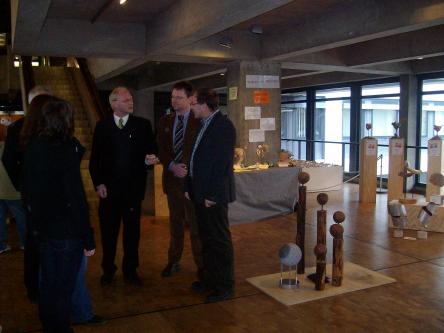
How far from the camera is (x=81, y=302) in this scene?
2994 mm

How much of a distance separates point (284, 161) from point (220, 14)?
11.0 ft

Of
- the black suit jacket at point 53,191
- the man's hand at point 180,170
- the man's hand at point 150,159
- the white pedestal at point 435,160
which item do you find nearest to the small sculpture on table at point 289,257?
the man's hand at point 180,170

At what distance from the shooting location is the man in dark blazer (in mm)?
3688

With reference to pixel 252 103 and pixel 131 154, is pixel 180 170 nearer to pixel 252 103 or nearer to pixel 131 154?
pixel 131 154

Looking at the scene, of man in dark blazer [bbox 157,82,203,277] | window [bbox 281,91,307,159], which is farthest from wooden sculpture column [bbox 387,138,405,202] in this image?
window [bbox 281,91,307,159]

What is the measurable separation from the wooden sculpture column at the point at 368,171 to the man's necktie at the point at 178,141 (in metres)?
4.91

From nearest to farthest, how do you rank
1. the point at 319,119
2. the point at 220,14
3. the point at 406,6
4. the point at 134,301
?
the point at 134,301 < the point at 220,14 < the point at 406,6 < the point at 319,119

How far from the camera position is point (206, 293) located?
359 centimetres

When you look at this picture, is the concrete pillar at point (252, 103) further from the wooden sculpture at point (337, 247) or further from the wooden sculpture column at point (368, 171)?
the wooden sculpture at point (337, 247)

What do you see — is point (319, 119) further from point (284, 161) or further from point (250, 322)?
point (250, 322)

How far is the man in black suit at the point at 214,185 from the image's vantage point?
3.22m

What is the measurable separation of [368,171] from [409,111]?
247 centimetres

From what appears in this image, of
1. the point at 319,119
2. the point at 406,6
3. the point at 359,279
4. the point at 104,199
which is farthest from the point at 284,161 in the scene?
the point at 319,119

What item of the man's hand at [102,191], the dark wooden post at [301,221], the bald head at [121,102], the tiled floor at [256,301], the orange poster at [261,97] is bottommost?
the tiled floor at [256,301]
